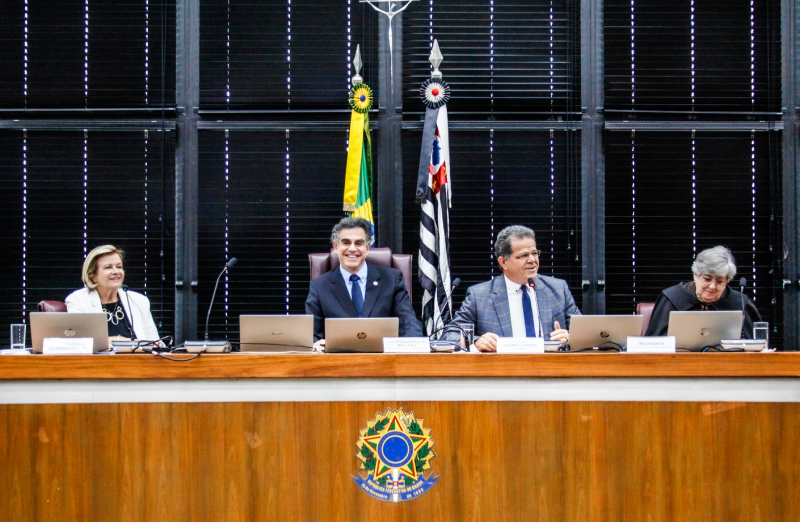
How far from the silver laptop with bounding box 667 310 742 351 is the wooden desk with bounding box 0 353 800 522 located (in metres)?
0.19

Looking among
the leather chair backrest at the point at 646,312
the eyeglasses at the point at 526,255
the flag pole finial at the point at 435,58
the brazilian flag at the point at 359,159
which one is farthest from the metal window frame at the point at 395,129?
the eyeglasses at the point at 526,255

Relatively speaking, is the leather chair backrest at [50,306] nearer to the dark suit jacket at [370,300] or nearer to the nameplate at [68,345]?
the nameplate at [68,345]

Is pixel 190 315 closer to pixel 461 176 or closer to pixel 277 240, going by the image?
pixel 277 240

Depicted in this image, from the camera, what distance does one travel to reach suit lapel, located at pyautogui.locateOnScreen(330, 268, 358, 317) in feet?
9.93

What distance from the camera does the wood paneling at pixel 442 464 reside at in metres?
1.88

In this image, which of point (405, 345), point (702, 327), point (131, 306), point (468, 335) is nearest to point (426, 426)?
point (405, 345)

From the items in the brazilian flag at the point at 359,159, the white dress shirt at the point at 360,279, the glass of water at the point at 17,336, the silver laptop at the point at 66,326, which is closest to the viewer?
the silver laptop at the point at 66,326

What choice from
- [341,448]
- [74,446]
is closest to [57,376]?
[74,446]

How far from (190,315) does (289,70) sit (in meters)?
1.67

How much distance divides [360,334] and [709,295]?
177 cm

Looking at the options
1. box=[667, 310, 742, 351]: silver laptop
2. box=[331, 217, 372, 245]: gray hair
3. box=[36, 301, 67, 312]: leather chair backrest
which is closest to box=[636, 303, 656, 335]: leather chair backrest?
box=[667, 310, 742, 351]: silver laptop

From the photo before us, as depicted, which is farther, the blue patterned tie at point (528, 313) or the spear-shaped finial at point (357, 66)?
the spear-shaped finial at point (357, 66)

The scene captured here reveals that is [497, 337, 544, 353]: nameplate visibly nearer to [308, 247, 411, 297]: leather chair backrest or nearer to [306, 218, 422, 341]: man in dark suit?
[306, 218, 422, 341]: man in dark suit

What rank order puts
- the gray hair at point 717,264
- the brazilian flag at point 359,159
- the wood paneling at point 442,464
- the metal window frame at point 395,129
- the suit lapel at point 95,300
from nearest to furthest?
the wood paneling at point 442,464
the gray hair at point 717,264
the suit lapel at point 95,300
the brazilian flag at point 359,159
the metal window frame at point 395,129
